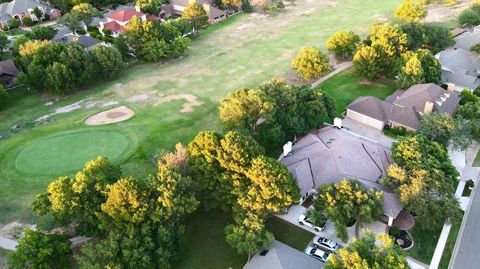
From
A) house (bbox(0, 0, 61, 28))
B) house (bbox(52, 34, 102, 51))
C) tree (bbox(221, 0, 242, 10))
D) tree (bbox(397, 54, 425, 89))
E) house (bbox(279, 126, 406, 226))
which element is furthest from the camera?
tree (bbox(221, 0, 242, 10))

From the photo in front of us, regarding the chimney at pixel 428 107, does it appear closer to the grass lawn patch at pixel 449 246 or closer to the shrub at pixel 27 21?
the grass lawn patch at pixel 449 246

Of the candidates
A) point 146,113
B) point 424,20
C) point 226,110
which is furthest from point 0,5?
point 424,20

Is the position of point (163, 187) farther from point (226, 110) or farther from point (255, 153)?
point (226, 110)

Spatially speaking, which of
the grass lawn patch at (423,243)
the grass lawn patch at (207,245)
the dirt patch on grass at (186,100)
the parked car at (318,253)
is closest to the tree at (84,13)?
the dirt patch on grass at (186,100)

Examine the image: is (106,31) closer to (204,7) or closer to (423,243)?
(204,7)

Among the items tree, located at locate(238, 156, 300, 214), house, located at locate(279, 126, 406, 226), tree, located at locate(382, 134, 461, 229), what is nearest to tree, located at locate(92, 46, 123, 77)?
house, located at locate(279, 126, 406, 226)

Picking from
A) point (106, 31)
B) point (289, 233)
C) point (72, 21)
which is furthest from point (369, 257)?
point (72, 21)

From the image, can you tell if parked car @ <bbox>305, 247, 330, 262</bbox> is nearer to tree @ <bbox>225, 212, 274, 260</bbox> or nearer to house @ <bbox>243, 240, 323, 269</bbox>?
house @ <bbox>243, 240, 323, 269</bbox>
